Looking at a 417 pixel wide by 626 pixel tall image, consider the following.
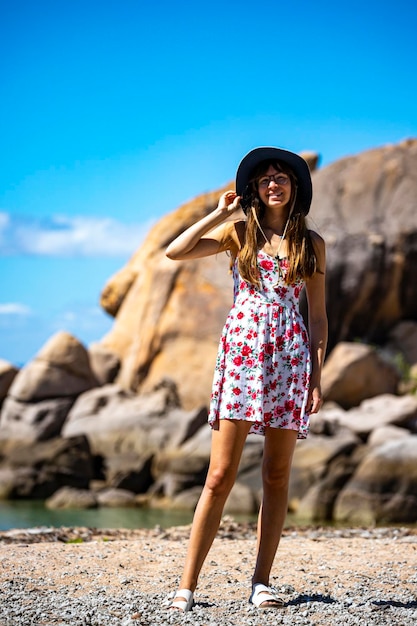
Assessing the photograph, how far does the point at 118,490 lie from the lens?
17.1 metres

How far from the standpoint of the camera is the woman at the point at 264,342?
14.5 feet

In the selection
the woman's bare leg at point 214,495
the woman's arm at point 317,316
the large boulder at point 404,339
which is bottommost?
the woman's bare leg at point 214,495

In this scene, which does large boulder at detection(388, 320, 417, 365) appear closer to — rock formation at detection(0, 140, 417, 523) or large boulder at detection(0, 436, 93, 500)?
rock formation at detection(0, 140, 417, 523)

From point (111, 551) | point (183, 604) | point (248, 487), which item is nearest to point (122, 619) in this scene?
point (183, 604)

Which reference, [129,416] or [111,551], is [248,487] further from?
[111,551]

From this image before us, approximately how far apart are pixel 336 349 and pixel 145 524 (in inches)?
285

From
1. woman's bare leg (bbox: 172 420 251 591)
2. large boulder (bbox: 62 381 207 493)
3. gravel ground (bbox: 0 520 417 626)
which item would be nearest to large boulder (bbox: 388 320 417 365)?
large boulder (bbox: 62 381 207 493)

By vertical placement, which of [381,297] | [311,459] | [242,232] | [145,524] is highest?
[381,297]

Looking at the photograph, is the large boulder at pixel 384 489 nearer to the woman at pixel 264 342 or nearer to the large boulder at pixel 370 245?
the large boulder at pixel 370 245

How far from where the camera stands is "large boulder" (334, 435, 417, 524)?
47.2 ft

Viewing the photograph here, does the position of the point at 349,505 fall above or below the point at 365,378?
below

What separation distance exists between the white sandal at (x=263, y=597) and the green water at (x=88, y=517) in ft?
30.5

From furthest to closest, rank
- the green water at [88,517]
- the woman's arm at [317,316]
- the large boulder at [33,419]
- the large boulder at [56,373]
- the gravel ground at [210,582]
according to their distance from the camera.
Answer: the large boulder at [56,373]
the large boulder at [33,419]
the green water at [88,517]
the woman's arm at [317,316]
the gravel ground at [210,582]

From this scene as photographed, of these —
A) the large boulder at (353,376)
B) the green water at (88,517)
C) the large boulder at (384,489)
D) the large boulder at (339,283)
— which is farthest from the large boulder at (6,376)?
the large boulder at (384,489)
